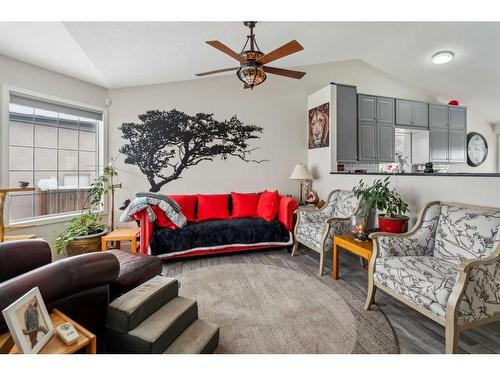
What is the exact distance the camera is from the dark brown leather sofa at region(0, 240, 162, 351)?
1146 mm

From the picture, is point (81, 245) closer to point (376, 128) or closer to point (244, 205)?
point (244, 205)

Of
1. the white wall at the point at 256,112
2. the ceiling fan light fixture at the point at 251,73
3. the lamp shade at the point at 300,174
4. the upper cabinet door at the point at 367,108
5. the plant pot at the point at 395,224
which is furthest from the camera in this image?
the upper cabinet door at the point at 367,108

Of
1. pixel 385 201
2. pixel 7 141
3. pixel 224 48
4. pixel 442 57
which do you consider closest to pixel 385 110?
pixel 442 57

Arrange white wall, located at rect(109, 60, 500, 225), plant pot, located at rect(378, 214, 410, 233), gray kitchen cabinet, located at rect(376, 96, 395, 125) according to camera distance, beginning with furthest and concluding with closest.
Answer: gray kitchen cabinet, located at rect(376, 96, 395, 125), white wall, located at rect(109, 60, 500, 225), plant pot, located at rect(378, 214, 410, 233)

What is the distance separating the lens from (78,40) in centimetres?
262

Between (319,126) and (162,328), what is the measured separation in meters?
3.78

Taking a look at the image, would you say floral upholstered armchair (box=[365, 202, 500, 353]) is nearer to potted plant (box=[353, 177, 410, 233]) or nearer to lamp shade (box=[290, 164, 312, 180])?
potted plant (box=[353, 177, 410, 233])

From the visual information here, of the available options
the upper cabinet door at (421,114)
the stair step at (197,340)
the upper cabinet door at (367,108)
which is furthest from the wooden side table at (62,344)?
the upper cabinet door at (421,114)

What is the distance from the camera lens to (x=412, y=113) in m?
4.85

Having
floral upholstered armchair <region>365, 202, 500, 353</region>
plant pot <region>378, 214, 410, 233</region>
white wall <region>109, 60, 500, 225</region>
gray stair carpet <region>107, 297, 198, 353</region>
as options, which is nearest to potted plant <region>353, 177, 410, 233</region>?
plant pot <region>378, 214, 410, 233</region>

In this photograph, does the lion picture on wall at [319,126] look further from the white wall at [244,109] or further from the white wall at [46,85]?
the white wall at [46,85]

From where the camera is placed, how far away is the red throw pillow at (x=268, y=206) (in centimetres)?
376

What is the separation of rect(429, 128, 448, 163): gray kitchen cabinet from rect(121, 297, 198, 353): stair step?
5.38m

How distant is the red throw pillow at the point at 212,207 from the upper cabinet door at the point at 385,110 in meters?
3.07
